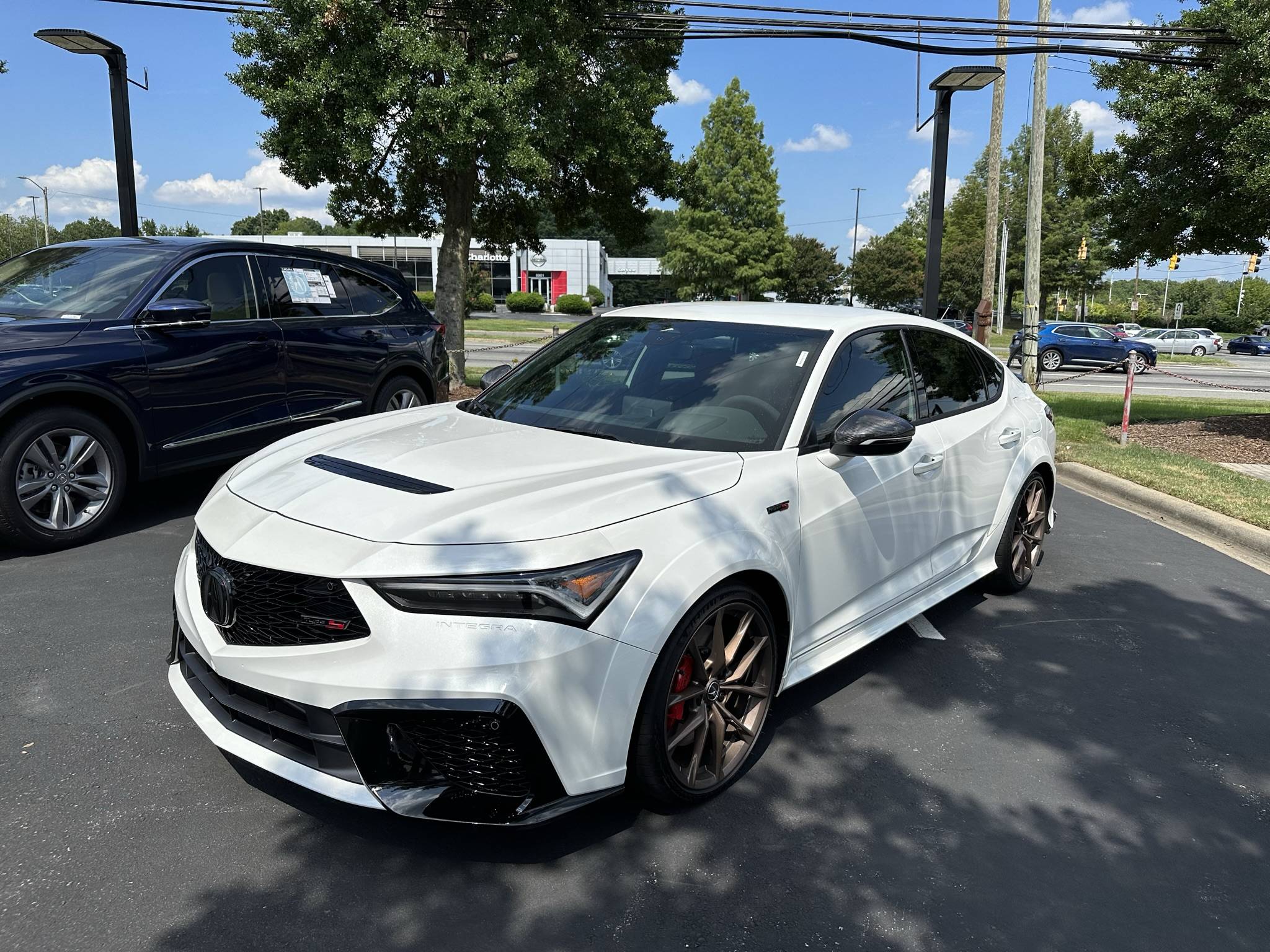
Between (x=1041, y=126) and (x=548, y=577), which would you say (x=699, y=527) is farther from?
(x=1041, y=126)

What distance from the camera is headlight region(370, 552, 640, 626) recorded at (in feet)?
8.14

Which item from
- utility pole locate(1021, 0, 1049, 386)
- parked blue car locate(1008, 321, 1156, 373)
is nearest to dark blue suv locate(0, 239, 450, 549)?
utility pole locate(1021, 0, 1049, 386)

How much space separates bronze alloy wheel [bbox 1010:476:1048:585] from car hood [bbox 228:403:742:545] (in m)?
2.66

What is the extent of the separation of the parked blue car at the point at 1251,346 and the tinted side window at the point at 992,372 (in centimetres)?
5619

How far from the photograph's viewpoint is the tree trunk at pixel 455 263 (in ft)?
44.2

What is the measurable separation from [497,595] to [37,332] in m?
4.46

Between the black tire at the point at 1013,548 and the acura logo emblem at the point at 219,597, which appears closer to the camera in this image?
the acura logo emblem at the point at 219,597

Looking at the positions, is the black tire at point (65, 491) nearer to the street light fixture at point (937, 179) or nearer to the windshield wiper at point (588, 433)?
the windshield wiper at point (588, 433)

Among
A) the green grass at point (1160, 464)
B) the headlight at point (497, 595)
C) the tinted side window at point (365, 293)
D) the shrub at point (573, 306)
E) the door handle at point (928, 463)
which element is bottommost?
the green grass at point (1160, 464)

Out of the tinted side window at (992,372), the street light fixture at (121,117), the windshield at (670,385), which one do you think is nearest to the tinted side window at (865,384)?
the windshield at (670,385)

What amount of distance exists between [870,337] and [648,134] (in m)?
9.96

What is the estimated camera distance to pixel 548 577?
253cm

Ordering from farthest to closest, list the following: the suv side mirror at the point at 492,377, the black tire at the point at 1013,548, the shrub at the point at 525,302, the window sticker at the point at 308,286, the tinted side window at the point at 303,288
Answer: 1. the shrub at the point at 525,302
2. the window sticker at the point at 308,286
3. the tinted side window at the point at 303,288
4. the black tire at the point at 1013,548
5. the suv side mirror at the point at 492,377

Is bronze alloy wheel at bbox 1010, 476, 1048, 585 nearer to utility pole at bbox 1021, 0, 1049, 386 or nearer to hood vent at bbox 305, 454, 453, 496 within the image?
hood vent at bbox 305, 454, 453, 496
